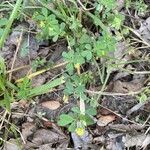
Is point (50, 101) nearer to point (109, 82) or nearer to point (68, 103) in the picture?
point (68, 103)

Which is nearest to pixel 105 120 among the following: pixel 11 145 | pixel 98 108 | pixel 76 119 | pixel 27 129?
pixel 98 108

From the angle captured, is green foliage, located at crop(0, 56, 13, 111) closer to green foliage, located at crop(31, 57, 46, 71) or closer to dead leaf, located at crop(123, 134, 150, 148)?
green foliage, located at crop(31, 57, 46, 71)

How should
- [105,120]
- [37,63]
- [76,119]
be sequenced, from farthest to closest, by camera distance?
[37,63] < [105,120] < [76,119]

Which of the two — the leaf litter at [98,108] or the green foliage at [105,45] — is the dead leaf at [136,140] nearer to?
the leaf litter at [98,108]

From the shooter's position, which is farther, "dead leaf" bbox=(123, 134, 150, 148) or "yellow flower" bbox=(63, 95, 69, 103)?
"yellow flower" bbox=(63, 95, 69, 103)

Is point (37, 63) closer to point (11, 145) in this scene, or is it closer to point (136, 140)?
point (11, 145)

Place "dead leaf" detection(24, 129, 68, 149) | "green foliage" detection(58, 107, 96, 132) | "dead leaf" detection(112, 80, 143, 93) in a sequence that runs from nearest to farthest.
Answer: "green foliage" detection(58, 107, 96, 132), "dead leaf" detection(24, 129, 68, 149), "dead leaf" detection(112, 80, 143, 93)

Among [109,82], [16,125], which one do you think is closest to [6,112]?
[16,125]

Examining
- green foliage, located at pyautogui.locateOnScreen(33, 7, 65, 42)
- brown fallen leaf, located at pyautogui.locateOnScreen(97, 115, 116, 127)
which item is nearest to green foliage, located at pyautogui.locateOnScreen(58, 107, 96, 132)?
brown fallen leaf, located at pyautogui.locateOnScreen(97, 115, 116, 127)

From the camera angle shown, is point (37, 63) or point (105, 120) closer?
point (105, 120)
